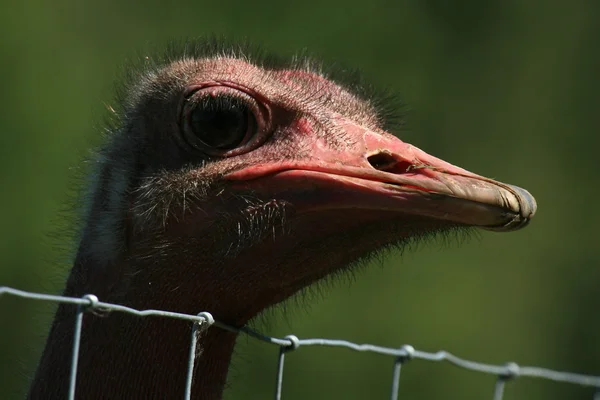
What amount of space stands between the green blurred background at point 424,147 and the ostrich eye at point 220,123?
4941 millimetres

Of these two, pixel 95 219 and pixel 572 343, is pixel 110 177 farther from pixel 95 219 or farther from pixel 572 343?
pixel 572 343

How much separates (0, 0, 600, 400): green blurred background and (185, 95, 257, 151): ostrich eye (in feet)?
16.2

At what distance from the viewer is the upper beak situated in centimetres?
342

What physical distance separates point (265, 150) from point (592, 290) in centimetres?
914

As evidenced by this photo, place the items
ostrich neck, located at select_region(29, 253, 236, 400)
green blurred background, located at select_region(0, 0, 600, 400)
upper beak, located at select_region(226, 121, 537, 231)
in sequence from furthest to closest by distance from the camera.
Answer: green blurred background, located at select_region(0, 0, 600, 400) → ostrich neck, located at select_region(29, 253, 236, 400) → upper beak, located at select_region(226, 121, 537, 231)

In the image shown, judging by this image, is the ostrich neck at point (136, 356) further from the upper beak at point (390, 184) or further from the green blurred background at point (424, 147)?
the green blurred background at point (424, 147)

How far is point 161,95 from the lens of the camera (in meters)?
3.96

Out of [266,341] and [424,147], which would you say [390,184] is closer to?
[266,341]

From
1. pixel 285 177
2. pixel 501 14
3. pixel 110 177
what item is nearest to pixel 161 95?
pixel 110 177

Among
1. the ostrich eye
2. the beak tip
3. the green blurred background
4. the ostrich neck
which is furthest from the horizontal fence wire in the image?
the green blurred background

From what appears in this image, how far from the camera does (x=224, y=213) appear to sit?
12.2 ft

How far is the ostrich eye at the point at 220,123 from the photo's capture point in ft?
12.4

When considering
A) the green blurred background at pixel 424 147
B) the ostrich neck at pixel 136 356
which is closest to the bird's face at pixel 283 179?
the ostrich neck at pixel 136 356

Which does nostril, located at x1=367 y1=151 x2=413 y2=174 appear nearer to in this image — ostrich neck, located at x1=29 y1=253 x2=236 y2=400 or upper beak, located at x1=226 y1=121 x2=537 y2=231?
upper beak, located at x1=226 y1=121 x2=537 y2=231
